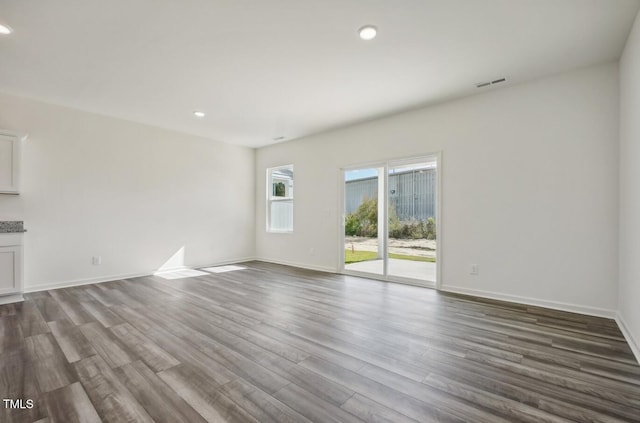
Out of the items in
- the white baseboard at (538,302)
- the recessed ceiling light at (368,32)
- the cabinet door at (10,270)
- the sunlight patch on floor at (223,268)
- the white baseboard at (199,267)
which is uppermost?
the recessed ceiling light at (368,32)

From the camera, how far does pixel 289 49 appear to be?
2.91 m

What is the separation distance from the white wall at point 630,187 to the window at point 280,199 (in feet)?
16.8

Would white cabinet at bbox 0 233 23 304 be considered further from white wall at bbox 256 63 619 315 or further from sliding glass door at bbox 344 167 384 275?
white wall at bbox 256 63 619 315

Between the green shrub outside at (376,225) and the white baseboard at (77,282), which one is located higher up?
the green shrub outside at (376,225)

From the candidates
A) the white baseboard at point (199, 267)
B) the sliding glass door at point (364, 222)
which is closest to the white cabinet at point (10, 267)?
the white baseboard at point (199, 267)

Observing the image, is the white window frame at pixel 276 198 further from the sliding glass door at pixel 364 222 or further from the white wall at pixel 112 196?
the sliding glass door at pixel 364 222

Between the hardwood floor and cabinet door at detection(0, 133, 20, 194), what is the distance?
1.53m

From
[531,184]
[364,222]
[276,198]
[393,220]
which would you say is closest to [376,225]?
[364,222]

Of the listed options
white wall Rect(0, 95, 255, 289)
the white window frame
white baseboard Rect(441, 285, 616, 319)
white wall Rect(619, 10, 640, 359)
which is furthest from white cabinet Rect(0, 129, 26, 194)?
white wall Rect(619, 10, 640, 359)

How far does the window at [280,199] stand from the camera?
660 cm

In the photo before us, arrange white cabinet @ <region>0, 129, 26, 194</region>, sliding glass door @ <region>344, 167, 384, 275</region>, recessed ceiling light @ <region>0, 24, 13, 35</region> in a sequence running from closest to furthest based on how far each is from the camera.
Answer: recessed ceiling light @ <region>0, 24, 13, 35</region> < white cabinet @ <region>0, 129, 26, 194</region> < sliding glass door @ <region>344, 167, 384, 275</region>

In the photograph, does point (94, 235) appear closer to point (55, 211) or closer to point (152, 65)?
point (55, 211)

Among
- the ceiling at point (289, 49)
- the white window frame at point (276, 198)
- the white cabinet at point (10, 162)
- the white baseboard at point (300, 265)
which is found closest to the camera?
the ceiling at point (289, 49)

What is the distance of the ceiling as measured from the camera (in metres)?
2.36
